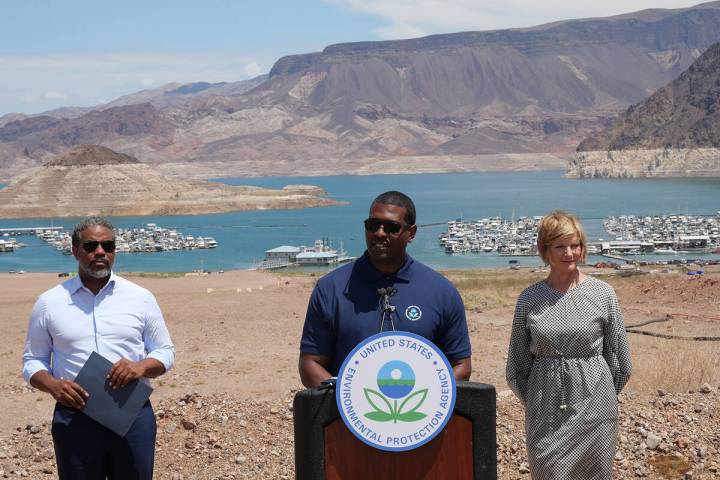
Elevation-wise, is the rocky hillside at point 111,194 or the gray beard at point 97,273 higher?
the gray beard at point 97,273

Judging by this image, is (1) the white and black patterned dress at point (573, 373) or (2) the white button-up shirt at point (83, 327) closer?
(2) the white button-up shirt at point (83, 327)

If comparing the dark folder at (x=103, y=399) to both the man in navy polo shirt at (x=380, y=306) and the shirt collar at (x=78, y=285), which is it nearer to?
the shirt collar at (x=78, y=285)

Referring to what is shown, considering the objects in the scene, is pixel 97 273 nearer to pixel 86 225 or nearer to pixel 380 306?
pixel 86 225

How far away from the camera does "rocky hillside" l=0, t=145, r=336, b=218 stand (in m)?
142

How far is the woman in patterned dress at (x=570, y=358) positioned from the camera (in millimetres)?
4078

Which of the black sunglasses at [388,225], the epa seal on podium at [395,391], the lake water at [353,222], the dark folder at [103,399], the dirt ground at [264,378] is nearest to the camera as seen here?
the epa seal on podium at [395,391]

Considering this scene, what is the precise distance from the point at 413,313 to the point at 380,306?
4.7 inches

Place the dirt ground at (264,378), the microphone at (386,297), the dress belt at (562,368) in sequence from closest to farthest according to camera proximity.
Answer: the microphone at (386,297) < the dress belt at (562,368) < the dirt ground at (264,378)

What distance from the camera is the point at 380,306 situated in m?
3.46

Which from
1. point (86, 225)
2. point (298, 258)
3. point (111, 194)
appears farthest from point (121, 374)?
point (111, 194)

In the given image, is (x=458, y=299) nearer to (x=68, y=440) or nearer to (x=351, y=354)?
(x=351, y=354)

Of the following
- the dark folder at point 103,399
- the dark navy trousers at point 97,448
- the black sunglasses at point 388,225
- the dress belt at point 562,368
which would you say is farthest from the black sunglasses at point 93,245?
the dress belt at point 562,368

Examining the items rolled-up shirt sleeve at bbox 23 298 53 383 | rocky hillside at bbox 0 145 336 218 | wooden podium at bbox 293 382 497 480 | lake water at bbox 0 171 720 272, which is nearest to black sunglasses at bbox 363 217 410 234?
wooden podium at bbox 293 382 497 480

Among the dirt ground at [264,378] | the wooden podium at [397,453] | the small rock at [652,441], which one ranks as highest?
the wooden podium at [397,453]
